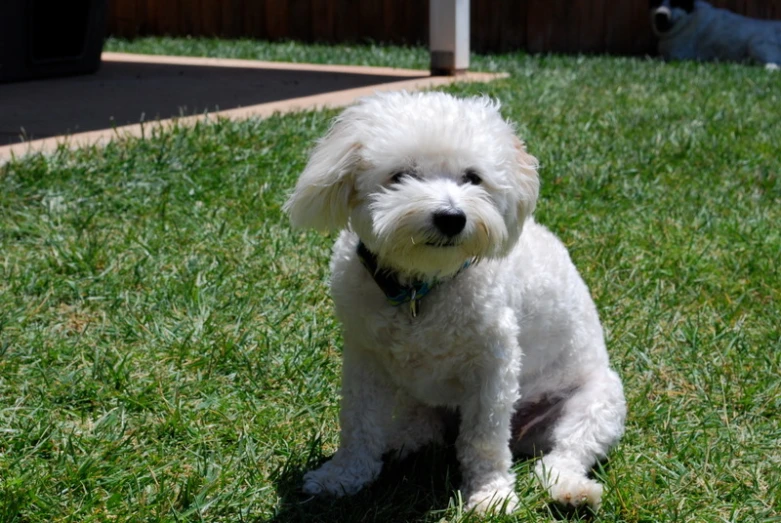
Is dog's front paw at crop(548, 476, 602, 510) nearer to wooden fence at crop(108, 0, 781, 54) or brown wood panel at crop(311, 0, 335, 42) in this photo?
wooden fence at crop(108, 0, 781, 54)

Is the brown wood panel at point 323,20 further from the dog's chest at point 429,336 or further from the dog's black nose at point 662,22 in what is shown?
the dog's chest at point 429,336

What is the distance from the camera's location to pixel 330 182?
271 cm

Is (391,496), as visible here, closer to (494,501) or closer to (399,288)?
(494,501)

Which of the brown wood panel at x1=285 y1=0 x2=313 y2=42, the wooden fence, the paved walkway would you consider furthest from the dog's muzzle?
the brown wood panel at x1=285 y1=0 x2=313 y2=42

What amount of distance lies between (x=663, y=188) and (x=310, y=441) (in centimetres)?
336

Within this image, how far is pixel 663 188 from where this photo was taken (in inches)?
227

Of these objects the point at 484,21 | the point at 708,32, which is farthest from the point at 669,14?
the point at 484,21

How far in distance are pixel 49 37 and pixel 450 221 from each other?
6.97m

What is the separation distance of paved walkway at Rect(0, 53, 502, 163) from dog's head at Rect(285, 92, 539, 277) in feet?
8.86

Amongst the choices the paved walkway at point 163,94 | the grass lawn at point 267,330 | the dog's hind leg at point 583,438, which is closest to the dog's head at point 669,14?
the paved walkway at point 163,94

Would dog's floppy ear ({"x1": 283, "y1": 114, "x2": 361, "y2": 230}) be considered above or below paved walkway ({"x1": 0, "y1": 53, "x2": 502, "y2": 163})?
above

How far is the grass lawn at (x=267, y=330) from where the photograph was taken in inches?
110

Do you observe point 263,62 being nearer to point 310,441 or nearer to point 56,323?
point 56,323

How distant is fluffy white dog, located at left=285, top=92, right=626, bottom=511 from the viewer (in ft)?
8.59
